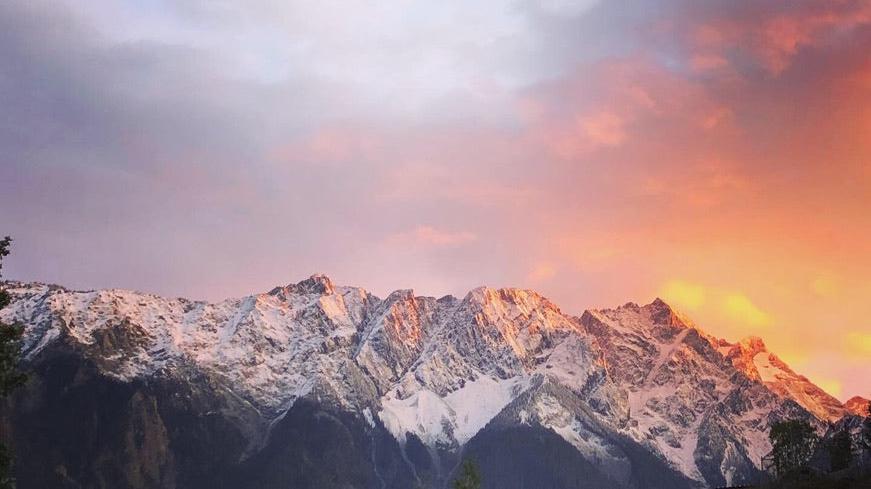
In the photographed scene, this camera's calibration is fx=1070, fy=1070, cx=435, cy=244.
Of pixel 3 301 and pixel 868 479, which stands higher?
pixel 3 301

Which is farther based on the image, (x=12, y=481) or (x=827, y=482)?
(x=827, y=482)

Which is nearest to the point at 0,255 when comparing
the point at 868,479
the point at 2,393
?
the point at 2,393

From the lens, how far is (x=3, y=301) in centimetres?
9450

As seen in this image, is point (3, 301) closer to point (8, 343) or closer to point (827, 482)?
point (8, 343)

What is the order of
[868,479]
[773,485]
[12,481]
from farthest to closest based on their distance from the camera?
[773,485] → [868,479] → [12,481]

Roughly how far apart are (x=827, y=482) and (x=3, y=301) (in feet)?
400

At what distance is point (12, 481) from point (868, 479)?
382 ft

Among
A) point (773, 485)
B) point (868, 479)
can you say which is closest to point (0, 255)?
point (868, 479)

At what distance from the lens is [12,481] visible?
9219 centimetres

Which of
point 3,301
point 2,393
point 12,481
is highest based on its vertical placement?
point 3,301

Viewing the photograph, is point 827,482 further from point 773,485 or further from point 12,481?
point 12,481

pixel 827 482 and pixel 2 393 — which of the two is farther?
pixel 827 482

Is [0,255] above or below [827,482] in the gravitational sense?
above

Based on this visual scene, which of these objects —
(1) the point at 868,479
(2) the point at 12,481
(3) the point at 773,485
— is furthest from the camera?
(3) the point at 773,485
